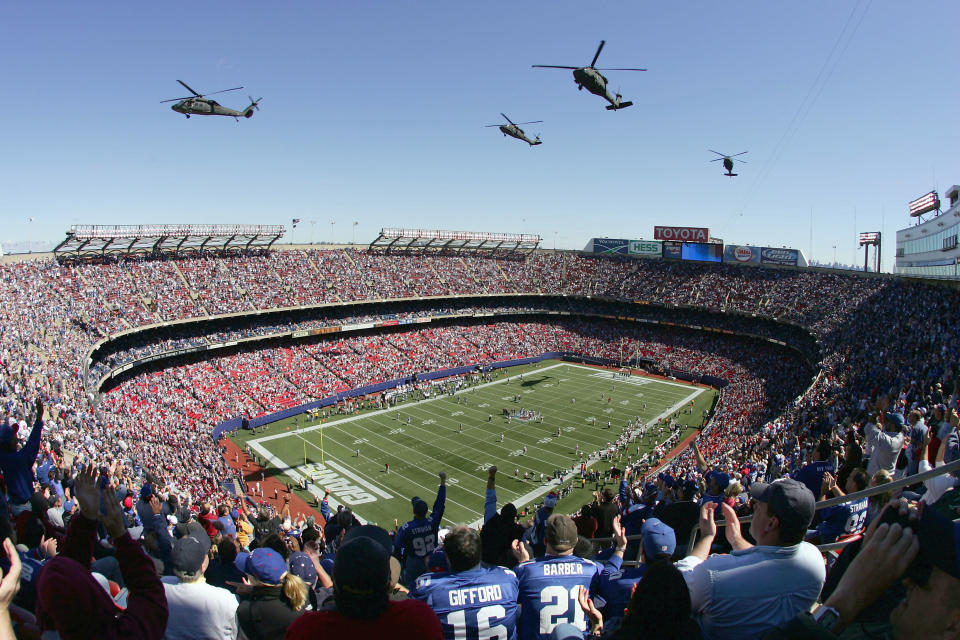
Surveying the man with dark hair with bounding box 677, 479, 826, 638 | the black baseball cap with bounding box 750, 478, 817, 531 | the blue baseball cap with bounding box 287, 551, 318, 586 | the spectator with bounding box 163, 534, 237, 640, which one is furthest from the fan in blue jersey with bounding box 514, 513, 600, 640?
the blue baseball cap with bounding box 287, 551, 318, 586

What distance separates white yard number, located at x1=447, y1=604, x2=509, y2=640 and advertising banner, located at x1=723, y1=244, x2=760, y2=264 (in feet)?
204

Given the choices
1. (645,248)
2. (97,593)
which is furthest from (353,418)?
(645,248)

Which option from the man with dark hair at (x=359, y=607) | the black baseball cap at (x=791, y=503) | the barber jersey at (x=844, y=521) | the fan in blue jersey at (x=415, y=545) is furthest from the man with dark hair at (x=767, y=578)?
the fan in blue jersey at (x=415, y=545)

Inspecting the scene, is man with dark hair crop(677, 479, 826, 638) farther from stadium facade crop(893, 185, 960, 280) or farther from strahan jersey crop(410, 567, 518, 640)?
stadium facade crop(893, 185, 960, 280)

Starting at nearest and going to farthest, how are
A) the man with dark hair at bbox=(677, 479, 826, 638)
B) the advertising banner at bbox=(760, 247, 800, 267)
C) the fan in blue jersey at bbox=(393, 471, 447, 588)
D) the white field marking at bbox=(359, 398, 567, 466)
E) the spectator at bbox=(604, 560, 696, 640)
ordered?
1. the spectator at bbox=(604, 560, 696, 640)
2. the man with dark hair at bbox=(677, 479, 826, 638)
3. the fan in blue jersey at bbox=(393, 471, 447, 588)
4. the white field marking at bbox=(359, 398, 567, 466)
5. the advertising banner at bbox=(760, 247, 800, 267)

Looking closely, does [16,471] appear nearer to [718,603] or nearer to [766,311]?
[718,603]

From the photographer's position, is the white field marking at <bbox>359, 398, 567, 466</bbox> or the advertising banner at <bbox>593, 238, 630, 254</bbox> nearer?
the white field marking at <bbox>359, 398, 567, 466</bbox>

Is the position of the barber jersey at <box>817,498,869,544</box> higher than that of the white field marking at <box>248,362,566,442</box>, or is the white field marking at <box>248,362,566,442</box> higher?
the barber jersey at <box>817,498,869,544</box>

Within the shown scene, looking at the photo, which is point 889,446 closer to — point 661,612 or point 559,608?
point 559,608

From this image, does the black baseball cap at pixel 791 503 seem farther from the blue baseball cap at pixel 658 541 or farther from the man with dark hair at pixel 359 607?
the man with dark hair at pixel 359 607

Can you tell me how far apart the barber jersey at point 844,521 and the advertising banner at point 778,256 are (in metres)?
56.4

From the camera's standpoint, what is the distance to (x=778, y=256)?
56156 millimetres

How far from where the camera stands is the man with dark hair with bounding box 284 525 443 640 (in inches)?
93.0

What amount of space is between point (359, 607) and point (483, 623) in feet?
4.78
